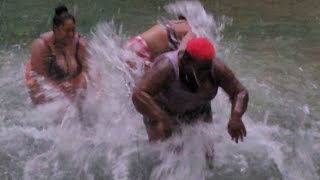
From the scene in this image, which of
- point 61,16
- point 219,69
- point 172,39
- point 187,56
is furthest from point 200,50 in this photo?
point 61,16

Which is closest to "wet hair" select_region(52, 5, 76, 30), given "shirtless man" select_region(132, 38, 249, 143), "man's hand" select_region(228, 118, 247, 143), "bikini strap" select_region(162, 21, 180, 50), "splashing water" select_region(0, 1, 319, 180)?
"splashing water" select_region(0, 1, 319, 180)

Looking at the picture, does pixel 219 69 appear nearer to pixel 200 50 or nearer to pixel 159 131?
pixel 200 50

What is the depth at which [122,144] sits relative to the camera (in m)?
5.17

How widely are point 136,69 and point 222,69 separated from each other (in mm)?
1025

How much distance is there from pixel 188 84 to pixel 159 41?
84cm

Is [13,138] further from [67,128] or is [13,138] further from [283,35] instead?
[283,35]

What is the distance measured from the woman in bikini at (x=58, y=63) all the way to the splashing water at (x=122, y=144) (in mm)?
114

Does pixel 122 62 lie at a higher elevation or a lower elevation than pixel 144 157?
higher

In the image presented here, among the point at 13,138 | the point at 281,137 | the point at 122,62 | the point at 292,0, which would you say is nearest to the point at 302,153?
the point at 281,137

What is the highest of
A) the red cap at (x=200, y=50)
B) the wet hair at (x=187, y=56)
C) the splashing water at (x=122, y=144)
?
the red cap at (x=200, y=50)

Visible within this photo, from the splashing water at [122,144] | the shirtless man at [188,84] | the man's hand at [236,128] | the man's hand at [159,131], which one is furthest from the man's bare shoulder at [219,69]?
the splashing water at [122,144]

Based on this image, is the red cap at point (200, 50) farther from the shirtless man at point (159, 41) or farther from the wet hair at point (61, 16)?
the wet hair at point (61, 16)

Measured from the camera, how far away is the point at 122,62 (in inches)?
196

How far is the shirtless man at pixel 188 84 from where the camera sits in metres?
3.77
